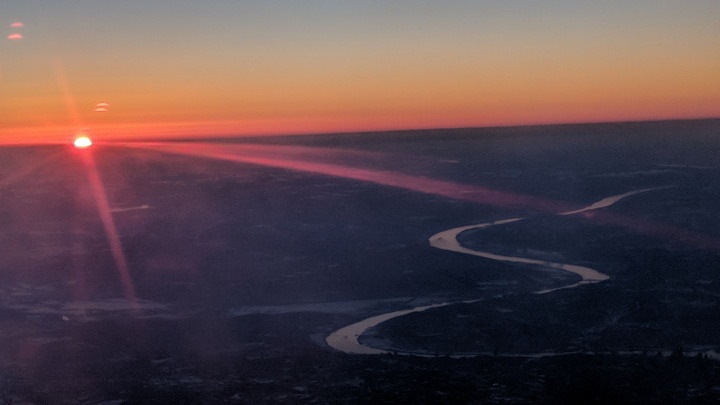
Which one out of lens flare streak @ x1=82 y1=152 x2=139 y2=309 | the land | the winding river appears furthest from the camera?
lens flare streak @ x1=82 y1=152 x2=139 y2=309

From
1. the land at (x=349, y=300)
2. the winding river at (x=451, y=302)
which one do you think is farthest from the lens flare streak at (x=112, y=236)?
the winding river at (x=451, y=302)

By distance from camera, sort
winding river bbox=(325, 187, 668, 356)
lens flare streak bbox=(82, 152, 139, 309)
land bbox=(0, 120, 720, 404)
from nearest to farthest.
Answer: land bbox=(0, 120, 720, 404), winding river bbox=(325, 187, 668, 356), lens flare streak bbox=(82, 152, 139, 309)

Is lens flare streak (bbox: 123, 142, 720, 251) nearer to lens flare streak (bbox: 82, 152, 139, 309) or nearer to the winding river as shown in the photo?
the winding river

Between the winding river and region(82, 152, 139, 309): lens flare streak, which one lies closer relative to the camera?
the winding river

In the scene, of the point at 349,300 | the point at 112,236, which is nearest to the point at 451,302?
the point at 349,300

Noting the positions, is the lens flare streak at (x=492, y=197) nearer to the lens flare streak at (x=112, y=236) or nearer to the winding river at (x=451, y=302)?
the winding river at (x=451, y=302)

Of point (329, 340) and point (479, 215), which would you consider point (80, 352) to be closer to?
point (329, 340)

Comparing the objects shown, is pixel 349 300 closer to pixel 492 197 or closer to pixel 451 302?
pixel 451 302

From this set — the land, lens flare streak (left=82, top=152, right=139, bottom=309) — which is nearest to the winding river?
the land

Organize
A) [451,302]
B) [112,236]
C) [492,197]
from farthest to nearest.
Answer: [492,197]
[112,236]
[451,302]
